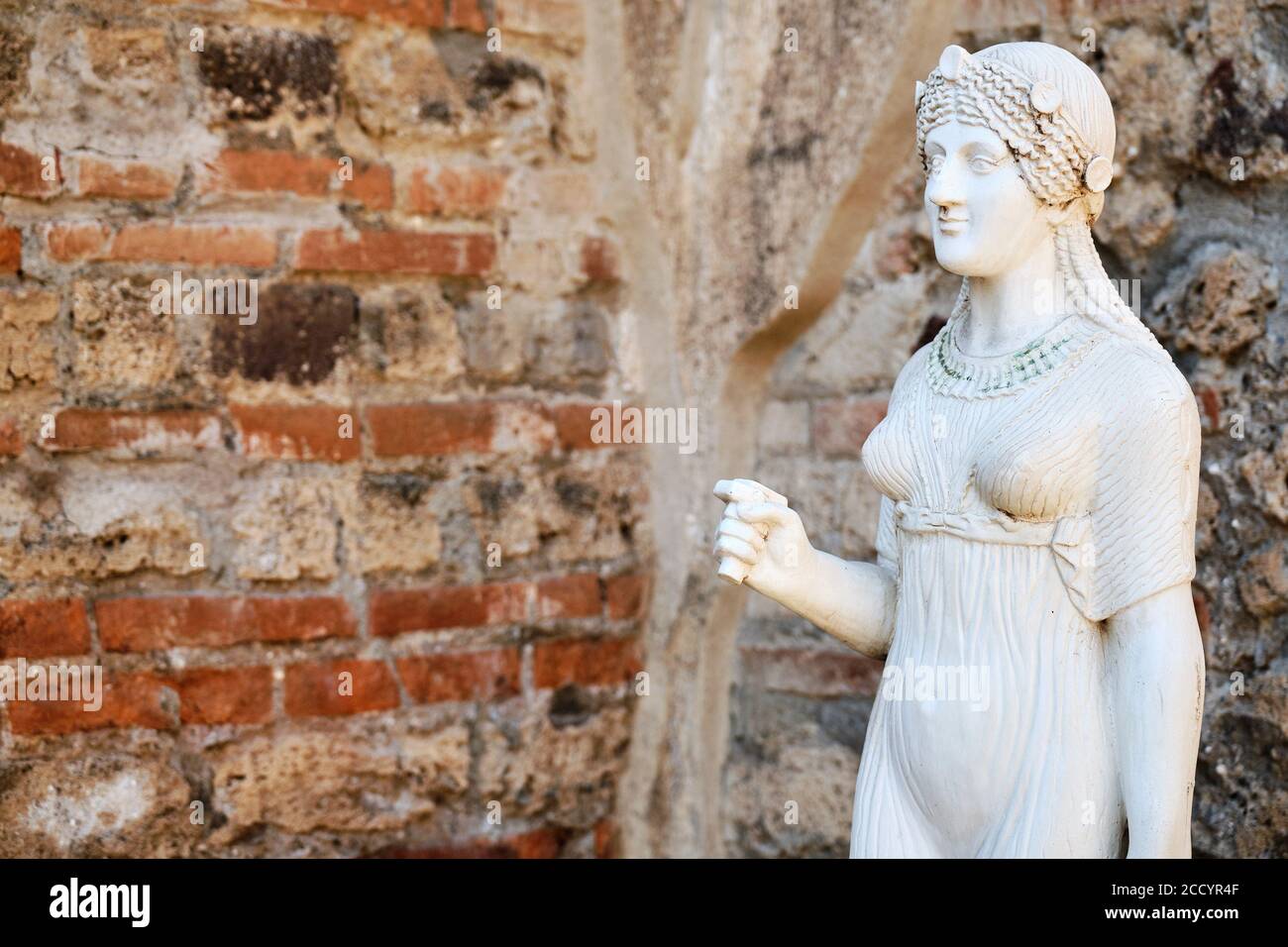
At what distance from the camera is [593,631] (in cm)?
281

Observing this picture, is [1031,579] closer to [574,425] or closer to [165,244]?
[574,425]

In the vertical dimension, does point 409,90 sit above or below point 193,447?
above

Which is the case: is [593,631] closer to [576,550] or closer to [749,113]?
[576,550]

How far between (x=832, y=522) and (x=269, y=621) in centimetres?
96

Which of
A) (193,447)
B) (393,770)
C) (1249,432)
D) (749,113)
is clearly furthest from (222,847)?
(1249,432)

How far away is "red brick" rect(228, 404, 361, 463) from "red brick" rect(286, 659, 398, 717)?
0.34 meters

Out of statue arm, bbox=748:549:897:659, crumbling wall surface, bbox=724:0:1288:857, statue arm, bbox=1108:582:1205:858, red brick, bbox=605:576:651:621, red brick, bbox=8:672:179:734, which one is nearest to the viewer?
statue arm, bbox=1108:582:1205:858

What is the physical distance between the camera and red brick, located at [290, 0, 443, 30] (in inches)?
101

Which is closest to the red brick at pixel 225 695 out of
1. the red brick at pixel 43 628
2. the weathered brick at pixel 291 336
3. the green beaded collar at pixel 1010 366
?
the red brick at pixel 43 628

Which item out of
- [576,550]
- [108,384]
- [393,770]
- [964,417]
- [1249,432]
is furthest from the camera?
[576,550]

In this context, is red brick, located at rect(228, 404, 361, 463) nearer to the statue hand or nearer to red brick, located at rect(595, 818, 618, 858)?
red brick, located at rect(595, 818, 618, 858)

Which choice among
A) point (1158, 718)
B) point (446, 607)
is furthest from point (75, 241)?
point (1158, 718)

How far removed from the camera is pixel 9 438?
2.37m

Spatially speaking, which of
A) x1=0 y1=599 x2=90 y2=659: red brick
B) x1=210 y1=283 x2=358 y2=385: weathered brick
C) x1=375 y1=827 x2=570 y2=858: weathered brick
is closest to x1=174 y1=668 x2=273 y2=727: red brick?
x1=0 y1=599 x2=90 y2=659: red brick
